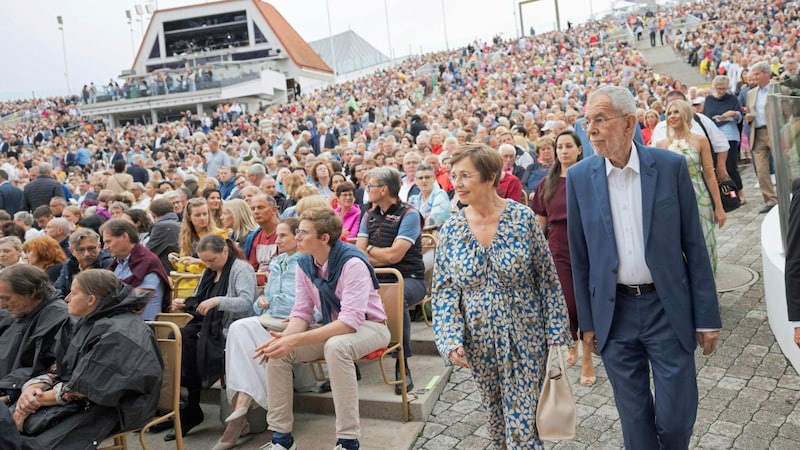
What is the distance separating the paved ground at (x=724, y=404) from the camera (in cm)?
369

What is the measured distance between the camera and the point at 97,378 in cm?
347

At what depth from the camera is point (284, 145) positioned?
Answer: 15.8 meters

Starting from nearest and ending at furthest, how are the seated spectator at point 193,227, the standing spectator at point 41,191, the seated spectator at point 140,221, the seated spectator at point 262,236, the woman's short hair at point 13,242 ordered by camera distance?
the seated spectator at point 262,236
the woman's short hair at point 13,242
the seated spectator at point 193,227
the seated spectator at point 140,221
the standing spectator at point 41,191

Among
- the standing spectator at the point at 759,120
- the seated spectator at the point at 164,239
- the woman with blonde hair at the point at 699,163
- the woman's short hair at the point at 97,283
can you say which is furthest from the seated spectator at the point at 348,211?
the standing spectator at the point at 759,120

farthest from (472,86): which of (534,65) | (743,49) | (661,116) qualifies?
(661,116)

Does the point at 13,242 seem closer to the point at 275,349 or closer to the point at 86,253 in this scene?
the point at 86,253

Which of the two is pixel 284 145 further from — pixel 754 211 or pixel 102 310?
pixel 102 310

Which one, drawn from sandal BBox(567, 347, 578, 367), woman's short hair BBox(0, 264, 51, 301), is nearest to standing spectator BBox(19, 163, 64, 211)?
woman's short hair BBox(0, 264, 51, 301)

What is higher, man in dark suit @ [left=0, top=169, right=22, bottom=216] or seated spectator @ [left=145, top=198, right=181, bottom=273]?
man in dark suit @ [left=0, top=169, right=22, bottom=216]

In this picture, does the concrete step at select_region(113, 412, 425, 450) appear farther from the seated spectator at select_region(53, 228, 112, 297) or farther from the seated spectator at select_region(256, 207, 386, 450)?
the seated spectator at select_region(53, 228, 112, 297)

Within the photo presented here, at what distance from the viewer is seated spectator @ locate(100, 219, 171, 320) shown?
5125mm

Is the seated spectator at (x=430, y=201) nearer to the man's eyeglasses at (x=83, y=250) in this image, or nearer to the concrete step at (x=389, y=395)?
the concrete step at (x=389, y=395)

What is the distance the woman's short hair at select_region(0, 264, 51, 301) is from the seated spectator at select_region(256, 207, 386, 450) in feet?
5.04

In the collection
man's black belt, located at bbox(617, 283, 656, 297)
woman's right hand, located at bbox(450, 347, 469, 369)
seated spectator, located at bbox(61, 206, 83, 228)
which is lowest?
woman's right hand, located at bbox(450, 347, 469, 369)
